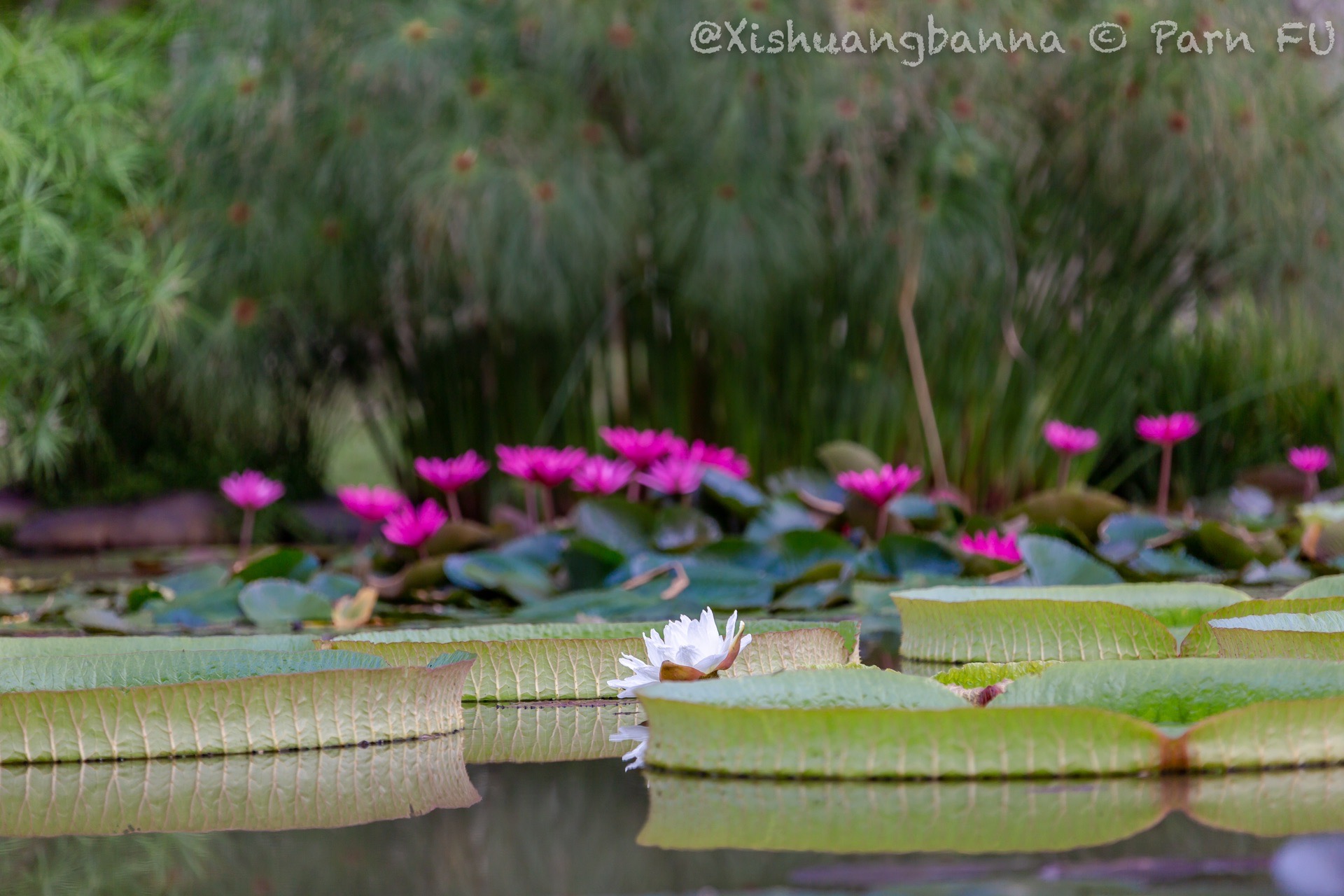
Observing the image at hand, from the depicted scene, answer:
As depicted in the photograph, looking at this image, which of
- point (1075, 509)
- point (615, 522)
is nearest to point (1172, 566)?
point (1075, 509)

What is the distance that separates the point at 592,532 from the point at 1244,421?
10.5 feet

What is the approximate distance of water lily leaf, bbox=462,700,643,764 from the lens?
1108mm

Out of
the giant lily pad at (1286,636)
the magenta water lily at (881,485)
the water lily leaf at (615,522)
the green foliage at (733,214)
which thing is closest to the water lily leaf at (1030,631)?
the giant lily pad at (1286,636)

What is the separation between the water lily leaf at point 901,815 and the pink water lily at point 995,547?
1.41 m

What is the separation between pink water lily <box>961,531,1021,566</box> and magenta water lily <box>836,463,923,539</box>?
0.15 metres

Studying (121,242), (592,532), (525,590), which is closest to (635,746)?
(525,590)

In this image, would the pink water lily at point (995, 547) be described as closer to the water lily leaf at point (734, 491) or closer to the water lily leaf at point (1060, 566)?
the water lily leaf at point (1060, 566)

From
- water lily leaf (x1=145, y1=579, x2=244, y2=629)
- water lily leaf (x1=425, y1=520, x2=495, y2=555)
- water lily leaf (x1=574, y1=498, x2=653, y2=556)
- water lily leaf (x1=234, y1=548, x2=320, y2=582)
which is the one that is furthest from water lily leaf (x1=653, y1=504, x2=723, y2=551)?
water lily leaf (x1=145, y1=579, x2=244, y2=629)

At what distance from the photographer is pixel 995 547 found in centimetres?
234

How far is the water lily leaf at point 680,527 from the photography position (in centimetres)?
250

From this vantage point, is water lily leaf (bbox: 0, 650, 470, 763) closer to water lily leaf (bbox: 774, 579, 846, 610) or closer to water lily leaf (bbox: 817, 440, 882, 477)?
water lily leaf (bbox: 774, 579, 846, 610)

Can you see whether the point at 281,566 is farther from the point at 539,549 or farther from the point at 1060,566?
the point at 1060,566

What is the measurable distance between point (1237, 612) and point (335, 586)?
4.74 ft

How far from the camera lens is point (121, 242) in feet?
14.9
